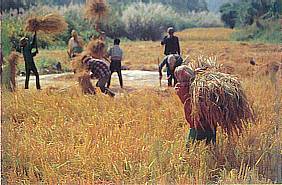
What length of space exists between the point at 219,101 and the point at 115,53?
6.14 feet

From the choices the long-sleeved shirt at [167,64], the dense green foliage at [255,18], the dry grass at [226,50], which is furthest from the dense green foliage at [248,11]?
the long-sleeved shirt at [167,64]

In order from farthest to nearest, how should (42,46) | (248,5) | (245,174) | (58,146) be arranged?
(42,46)
(248,5)
(58,146)
(245,174)

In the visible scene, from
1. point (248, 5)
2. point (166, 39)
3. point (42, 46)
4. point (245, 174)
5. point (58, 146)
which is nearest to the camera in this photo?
point (245, 174)

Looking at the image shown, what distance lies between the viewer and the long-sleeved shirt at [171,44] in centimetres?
439

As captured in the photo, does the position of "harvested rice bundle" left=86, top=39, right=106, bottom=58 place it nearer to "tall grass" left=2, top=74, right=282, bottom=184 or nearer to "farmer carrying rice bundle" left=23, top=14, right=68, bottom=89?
"farmer carrying rice bundle" left=23, top=14, right=68, bottom=89

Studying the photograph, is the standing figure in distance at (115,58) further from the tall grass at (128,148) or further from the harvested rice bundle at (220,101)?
the harvested rice bundle at (220,101)

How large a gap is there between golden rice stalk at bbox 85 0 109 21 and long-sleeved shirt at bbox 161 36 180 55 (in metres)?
0.46

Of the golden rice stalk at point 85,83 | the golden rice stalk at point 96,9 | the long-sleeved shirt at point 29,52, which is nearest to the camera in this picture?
the golden rice stalk at point 96,9

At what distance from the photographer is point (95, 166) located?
3.25 m

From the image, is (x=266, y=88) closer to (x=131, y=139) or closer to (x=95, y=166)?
(x=131, y=139)

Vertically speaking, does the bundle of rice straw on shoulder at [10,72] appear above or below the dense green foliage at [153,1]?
below

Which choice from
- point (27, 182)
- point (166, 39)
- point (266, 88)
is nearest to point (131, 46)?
point (166, 39)

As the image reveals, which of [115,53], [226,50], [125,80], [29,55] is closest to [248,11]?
[226,50]

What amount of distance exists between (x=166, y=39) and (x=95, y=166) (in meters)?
1.44
